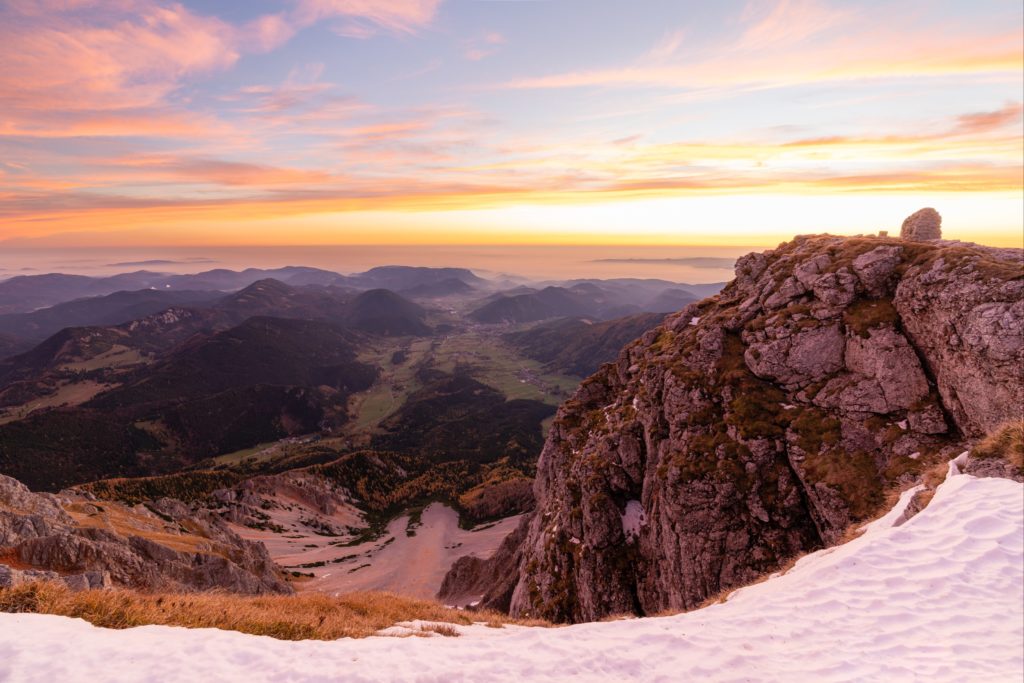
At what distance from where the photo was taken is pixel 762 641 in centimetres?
1559

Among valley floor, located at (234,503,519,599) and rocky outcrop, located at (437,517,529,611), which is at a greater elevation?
rocky outcrop, located at (437,517,529,611)

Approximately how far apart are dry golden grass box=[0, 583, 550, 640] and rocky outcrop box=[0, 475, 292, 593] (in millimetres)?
2273

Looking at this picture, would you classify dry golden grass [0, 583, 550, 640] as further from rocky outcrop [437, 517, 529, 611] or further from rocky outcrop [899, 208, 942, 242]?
rocky outcrop [899, 208, 942, 242]

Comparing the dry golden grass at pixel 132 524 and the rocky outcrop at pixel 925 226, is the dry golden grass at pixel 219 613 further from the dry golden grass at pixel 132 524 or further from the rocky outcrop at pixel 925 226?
the rocky outcrop at pixel 925 226

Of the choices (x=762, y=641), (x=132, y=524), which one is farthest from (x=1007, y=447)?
(x=132, y=524)

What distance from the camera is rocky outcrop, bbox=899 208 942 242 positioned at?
55.9m

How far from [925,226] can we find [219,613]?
8136 centimetres

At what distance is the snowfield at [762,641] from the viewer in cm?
1195

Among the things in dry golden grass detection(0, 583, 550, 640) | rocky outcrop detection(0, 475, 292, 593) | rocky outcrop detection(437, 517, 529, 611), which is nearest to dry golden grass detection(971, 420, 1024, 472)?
dry golden grass detection(0, 583, 550, 640)

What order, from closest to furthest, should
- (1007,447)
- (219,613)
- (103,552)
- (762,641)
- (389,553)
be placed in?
1. (762,641)
2. (219,613)
3. (1007,447)
4. (103,552)
5. (389,553)

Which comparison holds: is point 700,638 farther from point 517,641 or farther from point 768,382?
point 768,382

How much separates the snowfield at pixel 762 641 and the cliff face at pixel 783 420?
16.3 m

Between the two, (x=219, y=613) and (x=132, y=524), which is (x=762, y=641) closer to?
(x=219, y=613)

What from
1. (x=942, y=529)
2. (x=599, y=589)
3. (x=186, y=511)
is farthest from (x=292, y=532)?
(x=942, y=529)
